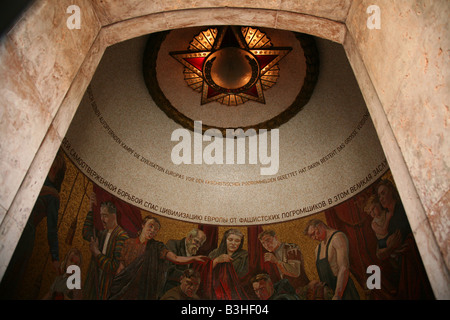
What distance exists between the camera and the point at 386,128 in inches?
98.6

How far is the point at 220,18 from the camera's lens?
3.16 meters

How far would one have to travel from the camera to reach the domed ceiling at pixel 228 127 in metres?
7.11

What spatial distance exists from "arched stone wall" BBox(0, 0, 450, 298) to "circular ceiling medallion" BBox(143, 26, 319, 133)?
4.32 metres

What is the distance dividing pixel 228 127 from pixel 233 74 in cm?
123

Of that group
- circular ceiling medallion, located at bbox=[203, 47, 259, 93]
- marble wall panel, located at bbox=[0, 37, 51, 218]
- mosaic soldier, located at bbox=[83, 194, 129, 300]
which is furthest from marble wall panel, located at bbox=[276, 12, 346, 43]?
mosaic soldier, located at bbox=[83, 194, 129, 300]

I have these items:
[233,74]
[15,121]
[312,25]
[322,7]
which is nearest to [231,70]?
[233,74]

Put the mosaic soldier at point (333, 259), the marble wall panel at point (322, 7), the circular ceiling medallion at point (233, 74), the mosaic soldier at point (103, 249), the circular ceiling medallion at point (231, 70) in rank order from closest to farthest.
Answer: the marble wall panel at point (322, 7), the mosaic soldier at point (103, 249), the mosaic soldier at point (333, 259), the circular ceiling medallion at point (233, 74), the circular ceiling medallion at point (231, 70)

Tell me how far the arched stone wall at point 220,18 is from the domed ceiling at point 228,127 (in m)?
4.09

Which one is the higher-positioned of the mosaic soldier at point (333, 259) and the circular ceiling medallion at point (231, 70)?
the circular ceiling medallion at point (231, 70)

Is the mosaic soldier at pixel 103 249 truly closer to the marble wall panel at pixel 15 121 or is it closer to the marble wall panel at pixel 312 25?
the marble wall panel at pixel 15 121

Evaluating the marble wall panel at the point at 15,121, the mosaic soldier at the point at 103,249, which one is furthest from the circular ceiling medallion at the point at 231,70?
the marble wall panel at the point at 15,121

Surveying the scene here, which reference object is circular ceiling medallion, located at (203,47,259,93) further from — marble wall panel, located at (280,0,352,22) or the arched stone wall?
marble wall panel, located at (280,0,352,22)

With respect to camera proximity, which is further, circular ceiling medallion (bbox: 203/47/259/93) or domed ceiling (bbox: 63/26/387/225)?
circular ceiling medallion (bbox: 203/47/259/93)

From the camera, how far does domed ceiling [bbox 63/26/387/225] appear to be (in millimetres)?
7105
